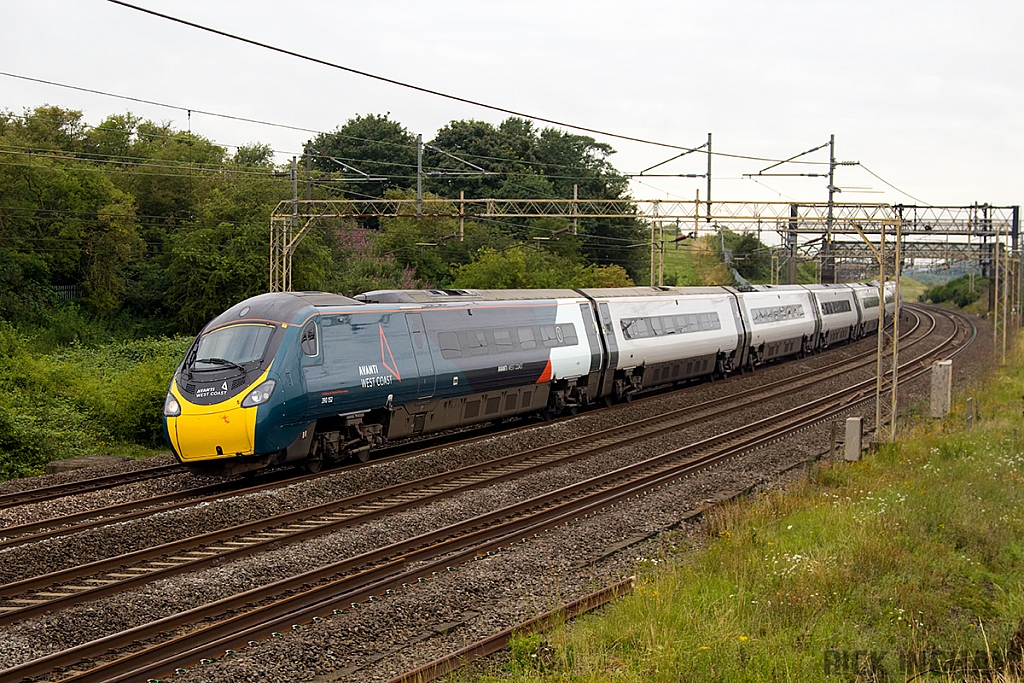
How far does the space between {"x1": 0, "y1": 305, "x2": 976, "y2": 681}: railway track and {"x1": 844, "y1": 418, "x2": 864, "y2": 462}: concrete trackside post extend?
232cm

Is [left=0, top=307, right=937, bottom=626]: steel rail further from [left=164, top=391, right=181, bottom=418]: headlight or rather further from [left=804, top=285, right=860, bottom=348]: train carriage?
[left=804, top=285, right=860, bottom=348]: train carriage

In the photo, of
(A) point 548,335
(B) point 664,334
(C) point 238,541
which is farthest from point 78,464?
(B) point 664,334

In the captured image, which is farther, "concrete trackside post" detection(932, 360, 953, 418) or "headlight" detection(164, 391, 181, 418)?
"concrete trackside post" detection(932, 360, 953, 418)

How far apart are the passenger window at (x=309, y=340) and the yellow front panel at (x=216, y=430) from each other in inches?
53.2

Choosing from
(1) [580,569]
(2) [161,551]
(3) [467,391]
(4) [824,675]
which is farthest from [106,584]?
(3) [467,391]

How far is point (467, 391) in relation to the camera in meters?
19.5

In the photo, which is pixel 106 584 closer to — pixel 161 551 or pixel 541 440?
pixel 161 551

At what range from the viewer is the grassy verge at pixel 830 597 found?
7.68 m

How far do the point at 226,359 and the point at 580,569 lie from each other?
7.09m

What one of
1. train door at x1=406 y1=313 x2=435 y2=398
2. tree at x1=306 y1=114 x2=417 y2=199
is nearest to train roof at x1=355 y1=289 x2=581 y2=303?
train door at x1=406 y1=313 x2=435 y2=398

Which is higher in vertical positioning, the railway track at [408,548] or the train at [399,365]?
the train at [399,365]

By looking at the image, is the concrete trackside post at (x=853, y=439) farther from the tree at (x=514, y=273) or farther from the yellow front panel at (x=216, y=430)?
the tree at (x=514, y=273)

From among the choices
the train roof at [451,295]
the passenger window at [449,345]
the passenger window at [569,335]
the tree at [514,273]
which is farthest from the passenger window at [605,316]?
the tree at [514,273]

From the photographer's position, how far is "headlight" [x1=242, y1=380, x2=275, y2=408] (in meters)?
14.6
